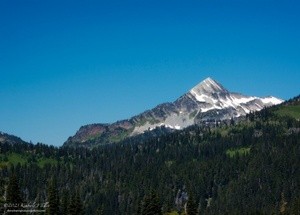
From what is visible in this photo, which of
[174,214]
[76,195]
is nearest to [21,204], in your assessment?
[76,195]

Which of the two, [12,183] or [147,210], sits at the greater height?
[12,183]

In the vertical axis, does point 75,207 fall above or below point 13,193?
below

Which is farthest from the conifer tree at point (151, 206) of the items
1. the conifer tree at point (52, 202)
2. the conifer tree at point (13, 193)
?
the conifer tree at point (13, 193)

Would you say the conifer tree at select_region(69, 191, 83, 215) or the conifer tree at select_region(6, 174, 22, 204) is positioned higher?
the conifer tree at select_region(6, 174, 22, 204)

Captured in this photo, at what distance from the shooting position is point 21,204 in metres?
96.6

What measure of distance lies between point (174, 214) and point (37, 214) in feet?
113

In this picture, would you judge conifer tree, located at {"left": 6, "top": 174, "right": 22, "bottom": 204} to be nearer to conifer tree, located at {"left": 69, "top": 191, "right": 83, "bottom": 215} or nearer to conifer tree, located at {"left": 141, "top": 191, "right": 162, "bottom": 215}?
conifer tree, located at {"left": 69, "top": 191, "right": 83, "bottom": 215}

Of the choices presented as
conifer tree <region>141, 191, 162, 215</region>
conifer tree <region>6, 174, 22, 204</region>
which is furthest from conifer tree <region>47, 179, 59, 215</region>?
conifer tree <region>141, 191, 162, 215</region>

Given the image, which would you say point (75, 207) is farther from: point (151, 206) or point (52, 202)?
point (151, 206)

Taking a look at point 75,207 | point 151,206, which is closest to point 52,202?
point 75,207

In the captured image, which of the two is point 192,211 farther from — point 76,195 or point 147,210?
point 76,195

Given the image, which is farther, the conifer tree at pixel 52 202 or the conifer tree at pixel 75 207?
the conifer tree at pixel 52 202

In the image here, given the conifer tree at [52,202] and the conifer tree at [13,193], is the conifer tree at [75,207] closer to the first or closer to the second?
the conifer tree at [52,202]

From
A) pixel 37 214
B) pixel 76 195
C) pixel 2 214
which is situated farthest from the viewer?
pixel 37 214
